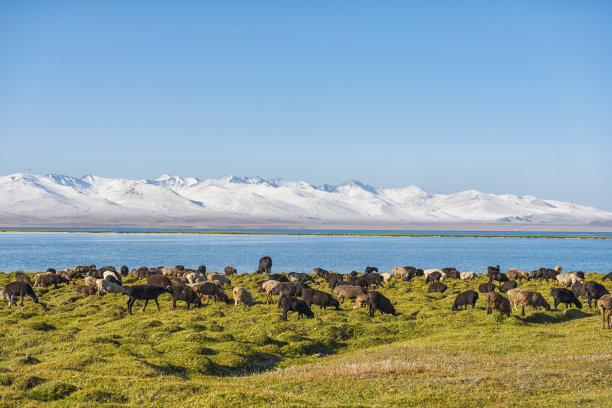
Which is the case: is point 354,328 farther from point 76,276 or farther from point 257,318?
point 76,276

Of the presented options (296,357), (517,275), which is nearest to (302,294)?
(296,357)

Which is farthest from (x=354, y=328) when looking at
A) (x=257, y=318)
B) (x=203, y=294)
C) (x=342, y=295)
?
(x=203, y=294)

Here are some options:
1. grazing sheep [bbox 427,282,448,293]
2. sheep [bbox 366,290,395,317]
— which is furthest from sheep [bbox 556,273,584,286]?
sheep [bbox 366,290,395,317]

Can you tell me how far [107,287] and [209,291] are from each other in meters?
11.1

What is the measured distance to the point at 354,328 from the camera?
3180 cm

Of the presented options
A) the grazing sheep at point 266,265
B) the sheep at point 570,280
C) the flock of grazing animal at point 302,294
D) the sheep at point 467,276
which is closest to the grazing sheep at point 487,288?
the flock of grazing animal at point 302,294

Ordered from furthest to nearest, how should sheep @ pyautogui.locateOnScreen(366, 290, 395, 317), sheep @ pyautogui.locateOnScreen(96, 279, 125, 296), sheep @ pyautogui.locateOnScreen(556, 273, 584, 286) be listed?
1. sheep @ pyautogui.locateOnScreen(556, 273, 584, 286)
2. sheep @ pyautogui.locateOnScreen(96, 279, 125, 296)
3. sheep @ pyautogui.locateOnScreen(366, 290, 395, 317)

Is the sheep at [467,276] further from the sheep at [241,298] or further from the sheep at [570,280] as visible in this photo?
the sheep at [241,298]

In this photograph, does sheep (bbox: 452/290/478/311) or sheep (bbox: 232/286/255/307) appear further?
sheep (bbox: 232/286/255/307)

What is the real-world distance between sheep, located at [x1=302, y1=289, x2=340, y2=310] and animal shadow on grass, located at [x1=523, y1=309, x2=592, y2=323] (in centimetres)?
1250

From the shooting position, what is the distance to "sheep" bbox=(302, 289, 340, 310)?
1513 inches

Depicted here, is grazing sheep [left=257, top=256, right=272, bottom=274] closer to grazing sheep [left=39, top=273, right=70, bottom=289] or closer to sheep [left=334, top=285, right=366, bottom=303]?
grazing sheep [left=39, top=273, right=70, bottom=289]

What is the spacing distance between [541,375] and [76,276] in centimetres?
5245

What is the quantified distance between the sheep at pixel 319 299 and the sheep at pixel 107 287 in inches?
663
